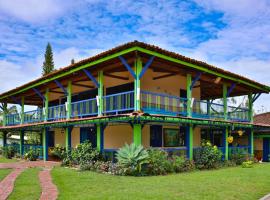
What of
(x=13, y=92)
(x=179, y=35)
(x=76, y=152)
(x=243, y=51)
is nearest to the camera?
(x=179, y=35)

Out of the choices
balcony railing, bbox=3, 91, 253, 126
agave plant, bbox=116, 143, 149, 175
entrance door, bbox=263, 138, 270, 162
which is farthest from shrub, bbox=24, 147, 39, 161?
entrance door, bbox=263, 138, 270, 162

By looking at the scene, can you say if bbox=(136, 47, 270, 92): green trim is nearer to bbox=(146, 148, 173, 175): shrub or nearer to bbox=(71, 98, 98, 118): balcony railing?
bbox=(146, 148, 173, 175): shrub

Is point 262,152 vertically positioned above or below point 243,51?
below

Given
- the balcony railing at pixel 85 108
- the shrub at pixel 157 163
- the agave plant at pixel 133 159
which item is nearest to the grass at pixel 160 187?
the agave plant at pixel 133 159

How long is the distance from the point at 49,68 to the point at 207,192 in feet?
153

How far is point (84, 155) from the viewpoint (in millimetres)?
16562

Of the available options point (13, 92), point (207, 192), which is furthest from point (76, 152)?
point (13, 92)

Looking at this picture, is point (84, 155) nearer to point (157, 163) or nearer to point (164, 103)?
point (157, 163)

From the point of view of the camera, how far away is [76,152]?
17141mm

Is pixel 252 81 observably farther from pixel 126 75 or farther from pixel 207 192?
pixel 207 192

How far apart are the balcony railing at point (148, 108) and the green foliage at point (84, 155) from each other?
1735 millimetres

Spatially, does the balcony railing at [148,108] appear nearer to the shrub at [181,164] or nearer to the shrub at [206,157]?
the shrub at [206,157]

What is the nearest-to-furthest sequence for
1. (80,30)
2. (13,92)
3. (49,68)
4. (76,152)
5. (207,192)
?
(207,192), (80,30), (76,152), (13,92), (49,68)

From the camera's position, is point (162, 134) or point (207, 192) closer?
point (207, 192)
